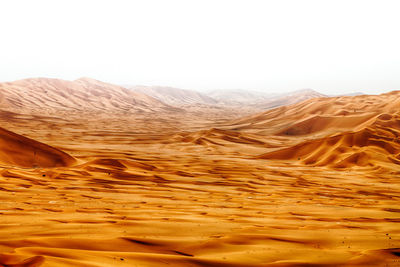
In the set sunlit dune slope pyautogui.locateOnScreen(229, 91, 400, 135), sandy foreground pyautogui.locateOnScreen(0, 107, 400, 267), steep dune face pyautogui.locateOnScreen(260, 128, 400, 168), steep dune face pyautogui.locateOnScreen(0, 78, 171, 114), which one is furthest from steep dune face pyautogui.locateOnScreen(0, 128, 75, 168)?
steep dune face pyautogui.locateOnScreen(0, 78, 171, 114)

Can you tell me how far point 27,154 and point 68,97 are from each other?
106384 mm

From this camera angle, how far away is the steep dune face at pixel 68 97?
97.7m

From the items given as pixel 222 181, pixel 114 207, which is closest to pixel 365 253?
pixel 114 207

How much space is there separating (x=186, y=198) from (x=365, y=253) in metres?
6.29

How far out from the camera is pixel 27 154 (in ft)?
57.4

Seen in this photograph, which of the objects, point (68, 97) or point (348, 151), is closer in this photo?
point (348, 151)

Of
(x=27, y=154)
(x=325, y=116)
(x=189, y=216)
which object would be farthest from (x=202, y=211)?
(x=325, y=116)

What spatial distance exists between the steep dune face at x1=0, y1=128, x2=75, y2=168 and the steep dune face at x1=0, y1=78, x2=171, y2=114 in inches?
2881

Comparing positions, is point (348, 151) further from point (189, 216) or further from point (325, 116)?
point (325, 116)

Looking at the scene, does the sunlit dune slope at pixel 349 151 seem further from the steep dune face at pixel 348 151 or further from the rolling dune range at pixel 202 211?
the rolling dune range at pixel 202 211

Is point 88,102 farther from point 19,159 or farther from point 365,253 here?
point 365,253

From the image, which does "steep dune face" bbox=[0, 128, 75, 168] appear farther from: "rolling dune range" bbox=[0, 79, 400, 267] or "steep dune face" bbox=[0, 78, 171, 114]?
"steep dune face" bbox=[0, 78, 171, 114]

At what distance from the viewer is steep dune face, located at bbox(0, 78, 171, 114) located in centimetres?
9769

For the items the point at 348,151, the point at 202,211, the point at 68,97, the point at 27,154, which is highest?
the point at 68,97
